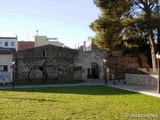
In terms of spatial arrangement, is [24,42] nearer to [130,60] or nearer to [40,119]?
[130,60]

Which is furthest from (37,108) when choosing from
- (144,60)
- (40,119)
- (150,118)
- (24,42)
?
(24,42)

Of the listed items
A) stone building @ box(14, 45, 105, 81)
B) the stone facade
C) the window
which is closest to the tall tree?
the stone facade

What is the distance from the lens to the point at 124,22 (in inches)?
1231

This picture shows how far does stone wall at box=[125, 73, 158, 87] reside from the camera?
30.5 m

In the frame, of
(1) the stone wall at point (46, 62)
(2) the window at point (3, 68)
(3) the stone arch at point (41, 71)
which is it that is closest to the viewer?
(2) the window at point (3, 68)

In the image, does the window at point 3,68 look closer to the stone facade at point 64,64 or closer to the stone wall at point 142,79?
the stone facade at point 64,64

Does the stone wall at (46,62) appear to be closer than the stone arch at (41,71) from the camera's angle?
No

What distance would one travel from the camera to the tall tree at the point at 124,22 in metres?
30.4

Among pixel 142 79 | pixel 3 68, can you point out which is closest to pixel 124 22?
Answer: pixel 142 79

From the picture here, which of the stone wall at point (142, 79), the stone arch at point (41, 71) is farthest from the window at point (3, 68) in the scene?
the stone wall at point (142, 79)

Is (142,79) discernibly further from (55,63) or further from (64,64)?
(55,63)

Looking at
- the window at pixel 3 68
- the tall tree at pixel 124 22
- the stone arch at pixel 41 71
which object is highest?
the tall tree at pixel 124 22

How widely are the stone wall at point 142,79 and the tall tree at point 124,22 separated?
178cm

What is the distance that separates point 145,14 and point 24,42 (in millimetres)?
→ 43126
